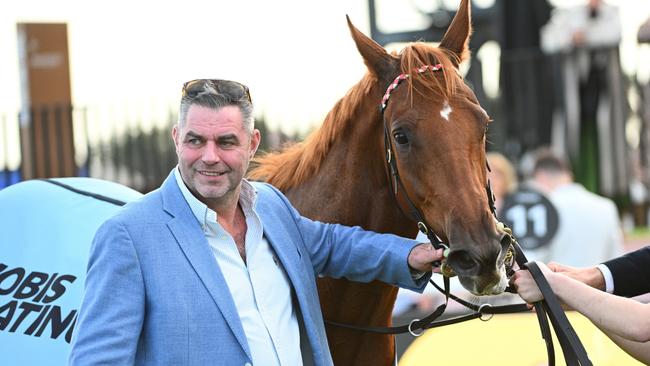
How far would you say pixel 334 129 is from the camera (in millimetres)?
3377

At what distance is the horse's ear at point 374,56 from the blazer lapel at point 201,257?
898 mm

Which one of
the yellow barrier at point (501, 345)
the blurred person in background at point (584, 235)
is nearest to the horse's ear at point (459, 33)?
the yellow barrier at point (501, 345)

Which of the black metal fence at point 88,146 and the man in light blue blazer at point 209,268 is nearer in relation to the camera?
the man in light blue blazer at point 209,268

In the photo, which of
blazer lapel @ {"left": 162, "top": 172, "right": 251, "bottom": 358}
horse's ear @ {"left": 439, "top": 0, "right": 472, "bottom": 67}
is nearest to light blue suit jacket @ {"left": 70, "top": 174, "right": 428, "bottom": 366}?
blazer lapel @ {"left": 162, "top": 172, "right": 251, "bottom": 358}

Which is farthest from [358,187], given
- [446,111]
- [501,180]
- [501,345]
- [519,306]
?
[501,180]

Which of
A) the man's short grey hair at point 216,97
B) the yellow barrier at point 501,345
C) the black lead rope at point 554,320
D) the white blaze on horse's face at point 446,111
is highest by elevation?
the man's short grey hair at point 216,97

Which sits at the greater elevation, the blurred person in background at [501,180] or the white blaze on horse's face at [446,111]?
the white blaze on horse's face at [446,111]

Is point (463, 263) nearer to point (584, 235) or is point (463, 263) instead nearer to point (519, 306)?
point (519, 306)

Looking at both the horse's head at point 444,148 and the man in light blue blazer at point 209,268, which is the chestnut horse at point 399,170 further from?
the man in light blue blazer at point 209,268

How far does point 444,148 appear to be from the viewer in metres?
2.81

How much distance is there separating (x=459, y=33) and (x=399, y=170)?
22.3 inches

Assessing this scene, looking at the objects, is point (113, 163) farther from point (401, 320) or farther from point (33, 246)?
point (33, 246)

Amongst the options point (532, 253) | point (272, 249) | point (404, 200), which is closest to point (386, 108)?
point (404, 200)

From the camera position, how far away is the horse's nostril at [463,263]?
262 centimetres
